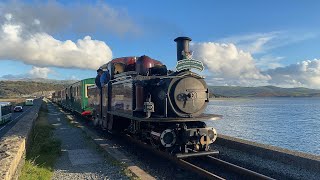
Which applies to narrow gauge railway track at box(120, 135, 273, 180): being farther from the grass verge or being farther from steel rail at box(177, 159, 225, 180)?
the grass verge

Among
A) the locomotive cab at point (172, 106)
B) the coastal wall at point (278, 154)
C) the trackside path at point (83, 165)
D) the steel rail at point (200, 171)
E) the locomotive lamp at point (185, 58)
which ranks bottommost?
the trackside path at point (83, 165)

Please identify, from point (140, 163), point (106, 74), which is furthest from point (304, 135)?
point (140, 163)

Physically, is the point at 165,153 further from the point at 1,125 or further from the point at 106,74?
the point at 1,125

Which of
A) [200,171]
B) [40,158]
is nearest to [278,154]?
[200,171]

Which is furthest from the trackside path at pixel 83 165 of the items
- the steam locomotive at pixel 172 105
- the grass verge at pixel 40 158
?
the steam locomotive at pixel 172 105

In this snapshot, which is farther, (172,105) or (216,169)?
(172,105)

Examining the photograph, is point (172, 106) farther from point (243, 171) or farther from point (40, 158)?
point (40, 158)

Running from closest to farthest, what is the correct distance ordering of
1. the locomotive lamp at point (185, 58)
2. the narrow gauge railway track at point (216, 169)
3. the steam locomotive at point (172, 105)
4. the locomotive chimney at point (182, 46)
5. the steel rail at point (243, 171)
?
1. the steel rail at point (243, 171)
2. the narrow gauge railway track at point (216, 169)
3. the steam locomotive at point (172, 105)
4. the locomotive lamp at point (185, 58)
5. the locomotive chimney at point (182, 46)

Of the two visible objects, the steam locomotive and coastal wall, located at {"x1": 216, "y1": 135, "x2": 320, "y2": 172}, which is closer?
coastal wall, located at {"x1": 216, "y1": 135, "x2": 320, "y2": 172}

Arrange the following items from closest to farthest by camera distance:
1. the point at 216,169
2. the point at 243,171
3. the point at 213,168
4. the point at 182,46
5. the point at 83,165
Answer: the point at 243,171, the point at 216,169, the point at 213,168, the point at 83,165, the point at 182,46

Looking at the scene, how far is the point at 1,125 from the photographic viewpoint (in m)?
31.9

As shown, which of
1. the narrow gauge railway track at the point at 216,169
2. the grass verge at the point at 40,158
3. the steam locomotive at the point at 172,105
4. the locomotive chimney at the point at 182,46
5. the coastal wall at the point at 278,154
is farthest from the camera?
the locomotive chimney at the point at 182,46

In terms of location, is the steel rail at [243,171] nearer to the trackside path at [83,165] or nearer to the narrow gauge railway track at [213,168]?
the narrow gauge railway track at [213,168]

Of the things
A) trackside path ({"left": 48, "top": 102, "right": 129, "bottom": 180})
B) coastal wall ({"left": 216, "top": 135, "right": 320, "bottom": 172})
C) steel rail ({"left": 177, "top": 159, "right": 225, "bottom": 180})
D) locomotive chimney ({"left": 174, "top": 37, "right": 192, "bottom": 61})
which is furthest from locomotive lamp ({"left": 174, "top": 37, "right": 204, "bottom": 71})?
trackside path ({"left": 48, "top": 102, "right": 129, "bottom": 180})
